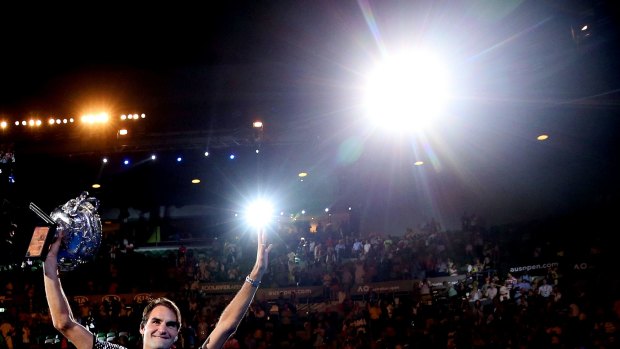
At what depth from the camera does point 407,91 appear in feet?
38.7

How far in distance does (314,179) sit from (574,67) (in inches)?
433

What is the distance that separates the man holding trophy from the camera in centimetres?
261

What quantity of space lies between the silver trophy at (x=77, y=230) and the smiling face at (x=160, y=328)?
50 cm

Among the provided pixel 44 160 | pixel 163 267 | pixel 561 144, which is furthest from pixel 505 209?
pixel 44 160

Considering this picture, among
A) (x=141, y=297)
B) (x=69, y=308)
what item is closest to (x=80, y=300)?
(x=141, y=297)

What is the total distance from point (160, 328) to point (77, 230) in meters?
0.67

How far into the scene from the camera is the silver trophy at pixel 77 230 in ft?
8.84

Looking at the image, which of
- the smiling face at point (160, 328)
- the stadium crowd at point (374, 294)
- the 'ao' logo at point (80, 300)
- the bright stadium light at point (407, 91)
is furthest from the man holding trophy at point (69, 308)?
the 'ao' logo at point (80, 300)

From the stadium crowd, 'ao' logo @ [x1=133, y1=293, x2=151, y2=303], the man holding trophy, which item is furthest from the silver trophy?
'ao' logo @ [x1=133, y1=293, x2=151, y2=303]

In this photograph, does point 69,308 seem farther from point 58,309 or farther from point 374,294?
point 374,294

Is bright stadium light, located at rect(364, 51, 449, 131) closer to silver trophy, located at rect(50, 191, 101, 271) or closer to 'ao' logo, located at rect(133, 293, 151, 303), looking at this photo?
'ao' logo, located at rect(133, 293, 151, 303)

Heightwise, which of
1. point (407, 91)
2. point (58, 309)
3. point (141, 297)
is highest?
point (407, 91)

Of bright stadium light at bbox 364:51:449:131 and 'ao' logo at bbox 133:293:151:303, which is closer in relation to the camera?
bright stadium light at bbox 364:51:449:131

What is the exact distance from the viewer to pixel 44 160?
1439cm
